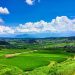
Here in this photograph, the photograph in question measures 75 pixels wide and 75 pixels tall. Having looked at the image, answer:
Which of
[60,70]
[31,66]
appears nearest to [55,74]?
[60,70]

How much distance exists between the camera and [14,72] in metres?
44.1

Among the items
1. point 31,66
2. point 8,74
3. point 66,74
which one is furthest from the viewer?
point 31,66

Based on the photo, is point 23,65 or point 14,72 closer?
point 14,72

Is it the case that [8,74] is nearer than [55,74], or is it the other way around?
[55,74]

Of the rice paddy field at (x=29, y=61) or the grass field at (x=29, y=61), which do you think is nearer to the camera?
the rice paddy field at (x=29, y=61)

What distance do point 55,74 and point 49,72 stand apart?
2039 millimetres

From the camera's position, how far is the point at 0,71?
44.2 meters

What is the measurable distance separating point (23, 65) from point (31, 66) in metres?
2.87

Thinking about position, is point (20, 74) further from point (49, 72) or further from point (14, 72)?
point (49, 72)

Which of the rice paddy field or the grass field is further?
the grass field

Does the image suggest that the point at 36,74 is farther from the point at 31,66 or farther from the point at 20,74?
the point at 31,66

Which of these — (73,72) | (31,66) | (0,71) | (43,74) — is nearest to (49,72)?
(43,74)

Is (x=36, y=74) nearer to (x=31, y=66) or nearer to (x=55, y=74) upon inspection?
(x=55, y=74)

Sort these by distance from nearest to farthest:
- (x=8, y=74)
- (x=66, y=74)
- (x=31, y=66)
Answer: (x=66, y=74), (x=8, y=74), (x=31, y=66)
